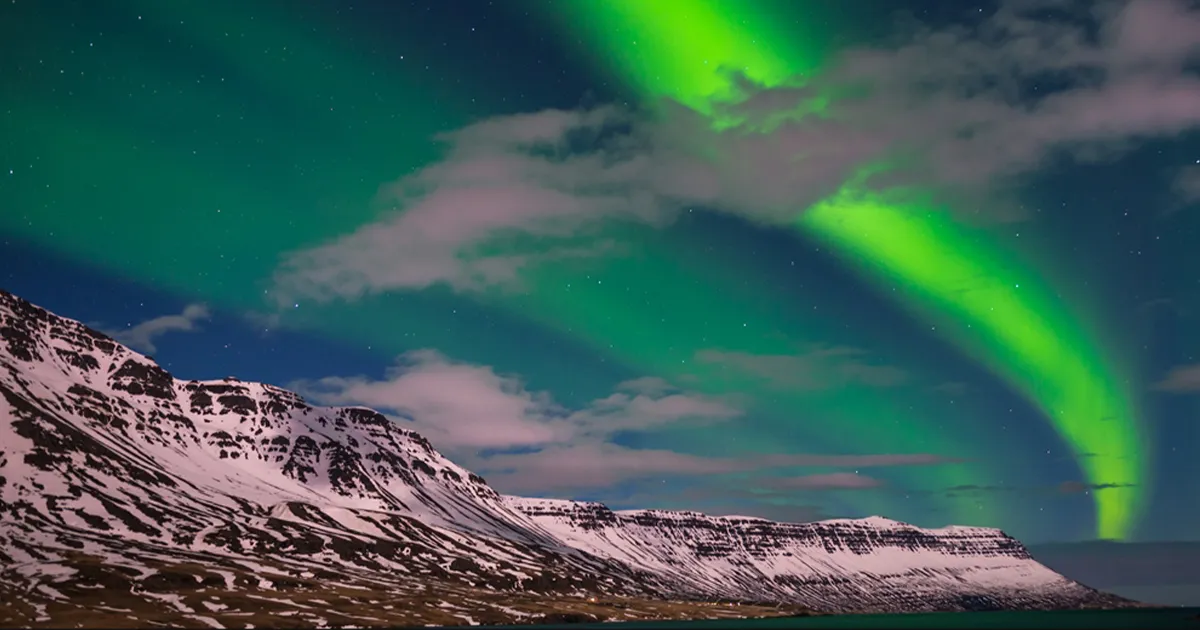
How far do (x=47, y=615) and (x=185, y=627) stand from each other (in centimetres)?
2801

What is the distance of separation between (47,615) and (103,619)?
11668mm

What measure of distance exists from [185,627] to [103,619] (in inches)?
646

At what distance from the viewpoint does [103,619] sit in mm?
196000

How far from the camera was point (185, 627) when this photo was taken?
650 ft

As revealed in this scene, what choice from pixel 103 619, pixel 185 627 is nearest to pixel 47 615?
pixel 103 619

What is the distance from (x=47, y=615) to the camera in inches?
7717

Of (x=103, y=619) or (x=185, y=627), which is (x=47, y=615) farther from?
(x=185, y=627)
